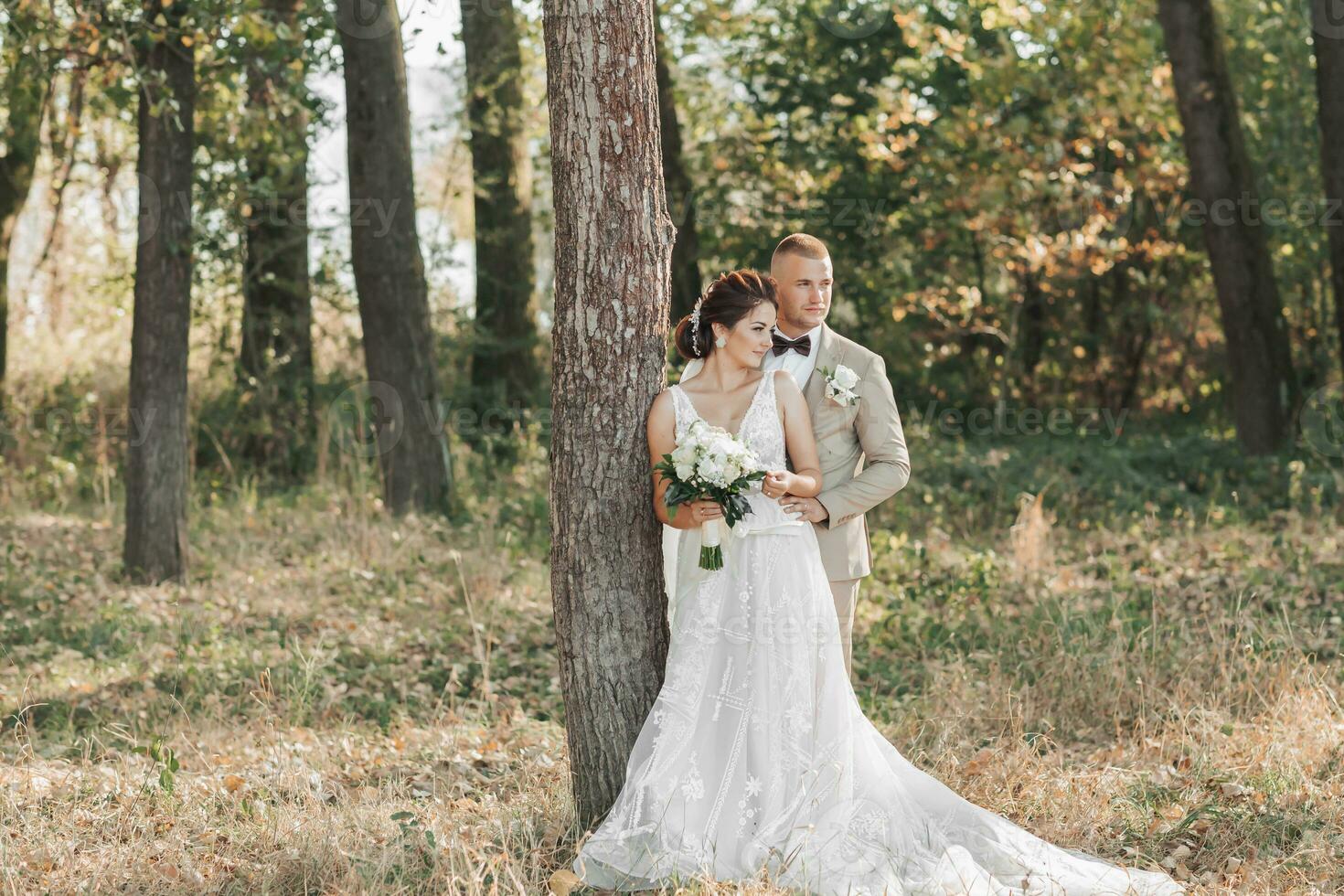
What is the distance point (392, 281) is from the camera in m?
11.6

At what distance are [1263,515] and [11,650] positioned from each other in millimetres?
9722

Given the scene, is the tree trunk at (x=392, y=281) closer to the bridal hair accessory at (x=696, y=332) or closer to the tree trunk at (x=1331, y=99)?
the bridal hair accessory at (x=696, y=332)

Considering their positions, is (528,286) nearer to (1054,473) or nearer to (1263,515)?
(1054,473)

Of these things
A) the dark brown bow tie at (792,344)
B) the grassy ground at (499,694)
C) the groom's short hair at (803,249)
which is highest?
the groom's short hair at (803,249)

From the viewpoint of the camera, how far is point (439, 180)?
21016 millimetres

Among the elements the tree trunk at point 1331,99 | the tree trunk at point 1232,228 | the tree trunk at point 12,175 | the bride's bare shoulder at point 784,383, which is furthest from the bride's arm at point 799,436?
the tree trunk at point 12,175

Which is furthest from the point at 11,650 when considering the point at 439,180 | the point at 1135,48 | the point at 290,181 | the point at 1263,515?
the point at 439,180

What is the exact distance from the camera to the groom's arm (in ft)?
16.4

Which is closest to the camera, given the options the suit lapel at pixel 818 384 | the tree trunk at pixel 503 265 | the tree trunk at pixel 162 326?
the suit lapel at pixel 818 384

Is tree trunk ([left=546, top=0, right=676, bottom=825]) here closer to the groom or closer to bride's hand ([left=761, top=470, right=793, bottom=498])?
bride's hand ([left=761, top=470, right=793, bottom=498])

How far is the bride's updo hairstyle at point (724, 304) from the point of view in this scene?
4.78m

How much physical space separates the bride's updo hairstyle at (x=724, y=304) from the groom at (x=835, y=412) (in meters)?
0.22

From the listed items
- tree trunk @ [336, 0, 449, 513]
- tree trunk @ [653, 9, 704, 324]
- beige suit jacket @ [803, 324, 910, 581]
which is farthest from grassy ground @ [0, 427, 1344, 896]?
tree trunk @ [653, 9, 704, 324]

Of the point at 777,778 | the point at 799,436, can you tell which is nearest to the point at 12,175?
the point at 799,436
